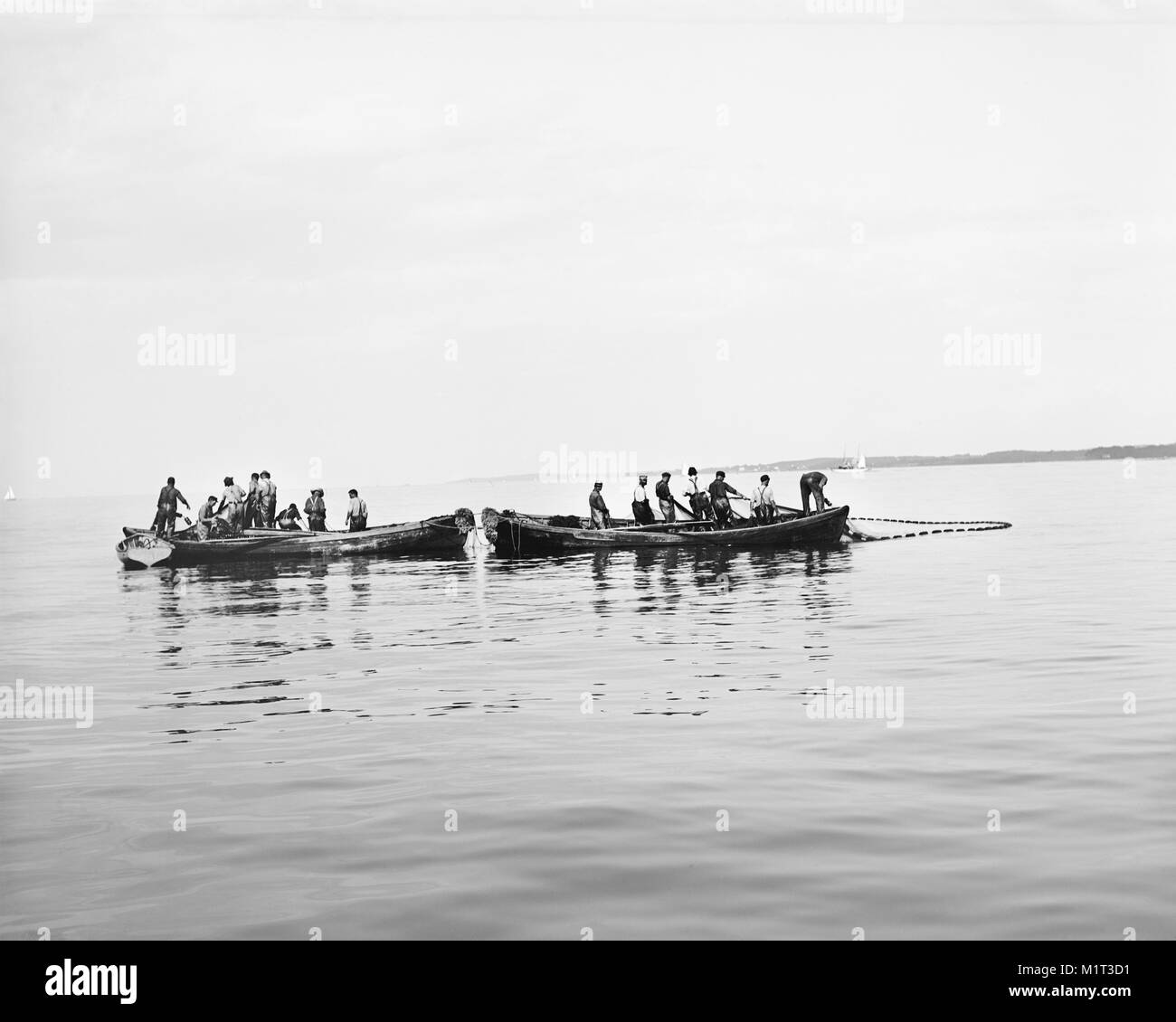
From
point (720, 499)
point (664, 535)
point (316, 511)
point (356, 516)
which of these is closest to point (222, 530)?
point (316, 511)

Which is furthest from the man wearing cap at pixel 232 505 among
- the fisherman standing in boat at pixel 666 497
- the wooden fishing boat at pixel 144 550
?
the fisherman standing in boat at pixel 666 497

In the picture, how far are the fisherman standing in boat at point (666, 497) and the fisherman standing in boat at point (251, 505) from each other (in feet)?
40.6

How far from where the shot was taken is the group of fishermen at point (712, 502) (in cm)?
3397

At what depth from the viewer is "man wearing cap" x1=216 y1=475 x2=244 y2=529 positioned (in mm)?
35406

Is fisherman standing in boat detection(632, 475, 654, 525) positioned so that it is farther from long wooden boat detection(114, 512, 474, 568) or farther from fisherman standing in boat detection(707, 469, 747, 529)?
long wooden boat detection(114, 512, 474, 568)

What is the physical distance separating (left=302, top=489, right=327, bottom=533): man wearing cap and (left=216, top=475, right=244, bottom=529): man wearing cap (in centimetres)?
211

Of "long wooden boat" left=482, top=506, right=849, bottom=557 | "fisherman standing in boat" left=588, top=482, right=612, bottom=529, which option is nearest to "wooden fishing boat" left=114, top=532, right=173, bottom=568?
"long wooden boat" left=482, top=506, right=849, bottom=557

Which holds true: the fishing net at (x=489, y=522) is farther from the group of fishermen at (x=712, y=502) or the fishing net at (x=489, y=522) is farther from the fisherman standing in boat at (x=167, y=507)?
the fisherman standing in boat at (x=167, y=507)

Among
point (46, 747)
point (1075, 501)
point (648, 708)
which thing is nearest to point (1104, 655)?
point (648, 708)

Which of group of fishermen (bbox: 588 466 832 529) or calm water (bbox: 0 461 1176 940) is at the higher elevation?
group of fishermen (bbox: 588 466 832 529)
